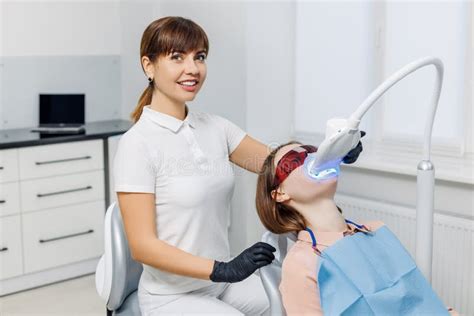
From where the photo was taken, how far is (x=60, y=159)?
3279mm

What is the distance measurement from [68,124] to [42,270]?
0.84 metres

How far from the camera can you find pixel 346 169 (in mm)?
2932

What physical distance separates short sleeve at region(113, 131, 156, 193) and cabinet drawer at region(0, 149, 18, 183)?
1.63m

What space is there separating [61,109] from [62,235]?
0.76 m

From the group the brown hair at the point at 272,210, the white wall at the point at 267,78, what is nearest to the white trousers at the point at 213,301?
the brown hair at the point at 272,210

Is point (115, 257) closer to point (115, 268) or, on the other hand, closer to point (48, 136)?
point (115, 268)

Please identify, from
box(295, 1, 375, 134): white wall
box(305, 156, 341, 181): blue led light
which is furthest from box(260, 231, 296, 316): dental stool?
box(295, 1, 375, 134): white wall

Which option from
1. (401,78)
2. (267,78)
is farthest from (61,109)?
(401,78)

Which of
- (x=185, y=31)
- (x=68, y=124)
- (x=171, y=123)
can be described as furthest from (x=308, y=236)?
(x=68, y=124)

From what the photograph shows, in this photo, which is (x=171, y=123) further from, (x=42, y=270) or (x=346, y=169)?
(x=42, y=270)

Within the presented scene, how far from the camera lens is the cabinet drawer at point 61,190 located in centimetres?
320

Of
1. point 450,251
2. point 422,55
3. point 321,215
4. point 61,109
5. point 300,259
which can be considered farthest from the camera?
point 61,109

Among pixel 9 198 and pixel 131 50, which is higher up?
pixel 131 50

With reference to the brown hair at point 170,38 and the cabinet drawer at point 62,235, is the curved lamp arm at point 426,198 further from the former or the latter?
the cabinet drawer at point 62,235
